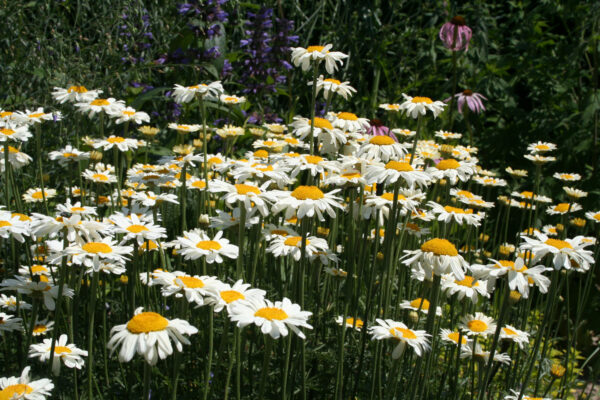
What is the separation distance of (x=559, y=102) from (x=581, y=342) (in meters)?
1.80

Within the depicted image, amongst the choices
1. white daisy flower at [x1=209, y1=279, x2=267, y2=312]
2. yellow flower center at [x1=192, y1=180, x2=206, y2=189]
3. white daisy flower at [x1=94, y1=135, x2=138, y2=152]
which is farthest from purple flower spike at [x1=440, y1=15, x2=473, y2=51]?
white daisy flower at [x1=209, y1=279, x2=267, y2=312]

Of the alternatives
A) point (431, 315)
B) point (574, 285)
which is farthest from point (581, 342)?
point (431, 315)

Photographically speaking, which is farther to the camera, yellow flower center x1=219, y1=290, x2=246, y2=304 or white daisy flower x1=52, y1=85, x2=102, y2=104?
white daisy flower x1=52, y1=85, x2=102, y2=104

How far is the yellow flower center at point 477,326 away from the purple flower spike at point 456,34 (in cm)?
228

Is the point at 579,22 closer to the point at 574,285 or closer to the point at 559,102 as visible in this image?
the point at 559,102

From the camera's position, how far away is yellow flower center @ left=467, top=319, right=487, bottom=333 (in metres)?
1.76

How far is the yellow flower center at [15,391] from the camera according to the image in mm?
1101

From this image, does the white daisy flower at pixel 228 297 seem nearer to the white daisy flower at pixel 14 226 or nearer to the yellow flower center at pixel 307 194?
the yellow flower center at pixel 307 194

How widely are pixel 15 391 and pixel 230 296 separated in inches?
17.7

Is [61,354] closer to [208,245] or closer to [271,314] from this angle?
[208,245]

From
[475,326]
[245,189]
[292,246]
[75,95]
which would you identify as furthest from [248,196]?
[75,95]

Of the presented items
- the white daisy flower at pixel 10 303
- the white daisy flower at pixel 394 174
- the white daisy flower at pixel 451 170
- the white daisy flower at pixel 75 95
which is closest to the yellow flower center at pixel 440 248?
the white daisy flower at pixel 394 174

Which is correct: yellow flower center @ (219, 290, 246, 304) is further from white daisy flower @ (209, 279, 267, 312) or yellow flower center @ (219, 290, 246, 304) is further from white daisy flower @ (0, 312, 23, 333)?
white daisy flower @ (0, 312, 23, 333)

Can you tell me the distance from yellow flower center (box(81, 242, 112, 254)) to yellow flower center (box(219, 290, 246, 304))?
0.97 ft
